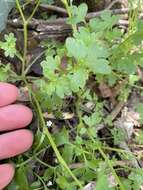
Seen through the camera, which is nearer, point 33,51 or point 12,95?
point 12,95

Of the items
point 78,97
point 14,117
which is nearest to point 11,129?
point 14,117

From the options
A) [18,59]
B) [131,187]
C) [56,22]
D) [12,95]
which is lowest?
[131,187]

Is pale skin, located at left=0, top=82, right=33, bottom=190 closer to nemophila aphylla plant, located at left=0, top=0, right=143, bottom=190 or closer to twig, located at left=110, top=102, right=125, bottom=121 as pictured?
nemophila aphylla plant, located at left=0, top=0, right=143, bottom=190

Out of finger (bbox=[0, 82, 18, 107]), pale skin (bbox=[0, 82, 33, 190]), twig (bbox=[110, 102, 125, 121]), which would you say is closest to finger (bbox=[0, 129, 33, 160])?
pale skin (bbox=[0, 82, 33, 190])

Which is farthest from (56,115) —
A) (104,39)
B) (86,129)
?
(104,39)

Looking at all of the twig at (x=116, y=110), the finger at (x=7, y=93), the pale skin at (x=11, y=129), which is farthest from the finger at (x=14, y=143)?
the twig at (x=116, y=110)

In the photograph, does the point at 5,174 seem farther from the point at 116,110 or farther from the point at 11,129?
the point at 116,110

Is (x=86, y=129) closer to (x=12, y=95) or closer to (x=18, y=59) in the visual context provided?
(x=12, y=95)
